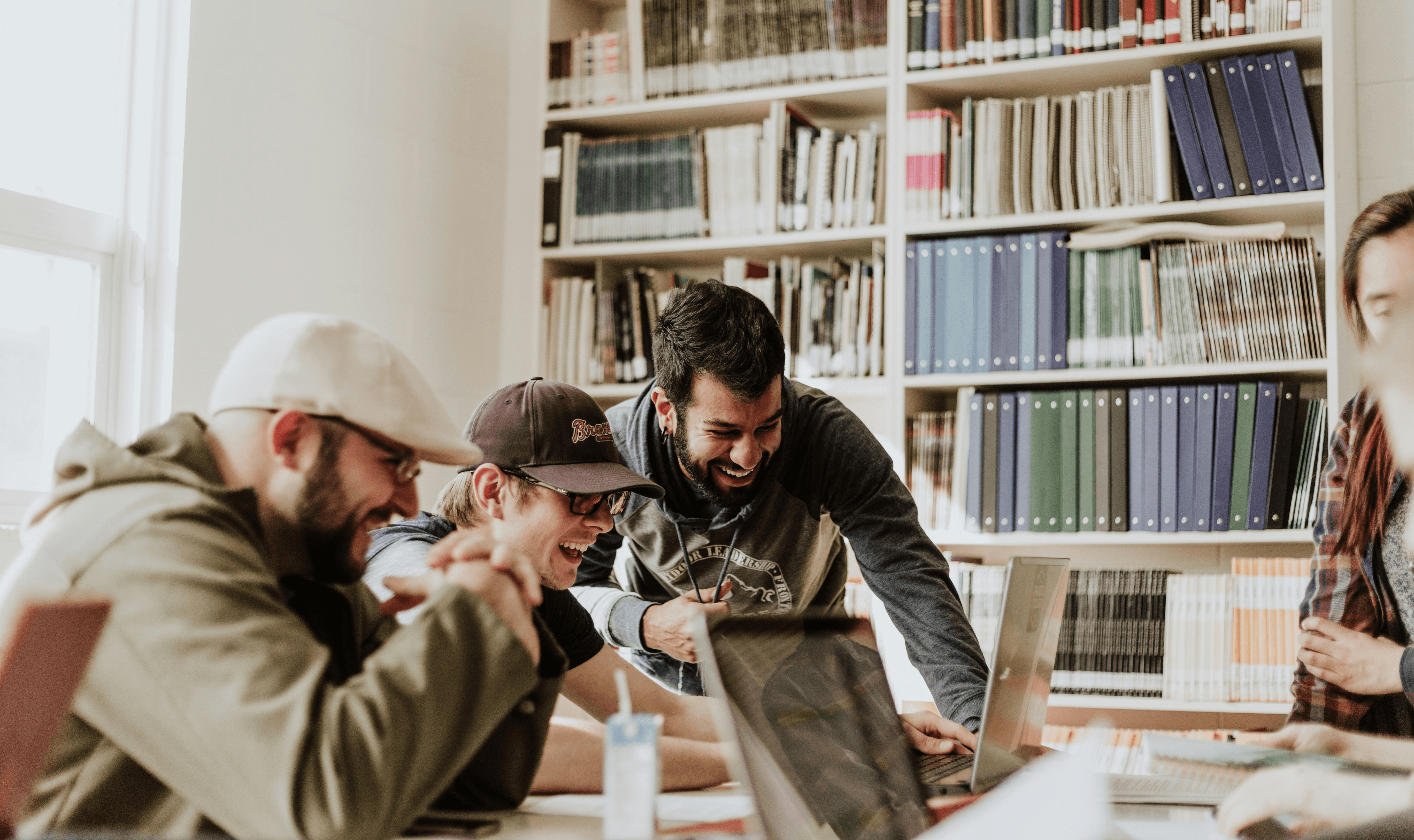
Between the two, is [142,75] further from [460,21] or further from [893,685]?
[893,685]

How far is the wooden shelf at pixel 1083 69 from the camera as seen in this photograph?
9.02 ft

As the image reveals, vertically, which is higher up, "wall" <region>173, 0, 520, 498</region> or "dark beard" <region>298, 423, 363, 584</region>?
"wall" <region>173, 0, 520, 498</region>

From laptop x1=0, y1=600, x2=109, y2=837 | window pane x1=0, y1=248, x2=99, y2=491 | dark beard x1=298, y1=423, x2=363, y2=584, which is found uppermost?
window pane x1=0, y1=248, x2=99, y2=491

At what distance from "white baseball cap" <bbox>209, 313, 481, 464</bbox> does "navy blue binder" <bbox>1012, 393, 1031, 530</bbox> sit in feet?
6.53

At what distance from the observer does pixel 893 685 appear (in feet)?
9.52

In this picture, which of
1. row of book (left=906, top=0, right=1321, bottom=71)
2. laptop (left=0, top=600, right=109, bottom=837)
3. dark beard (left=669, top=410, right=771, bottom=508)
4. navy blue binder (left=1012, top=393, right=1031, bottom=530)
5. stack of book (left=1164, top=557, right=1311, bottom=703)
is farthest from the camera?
navy blue binder (left=1012, top=393, right=1031, bottom=530)

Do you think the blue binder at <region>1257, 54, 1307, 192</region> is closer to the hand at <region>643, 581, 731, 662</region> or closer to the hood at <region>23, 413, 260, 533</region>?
the hand at <region>643, 581, 731, 662</region>

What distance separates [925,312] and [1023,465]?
0.44 metres

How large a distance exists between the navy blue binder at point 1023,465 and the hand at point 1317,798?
5.64 feet

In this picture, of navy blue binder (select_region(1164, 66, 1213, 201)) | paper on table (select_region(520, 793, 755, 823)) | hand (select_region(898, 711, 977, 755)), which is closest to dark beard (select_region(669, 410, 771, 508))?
hand (select_region(898, 711, 977, 755))

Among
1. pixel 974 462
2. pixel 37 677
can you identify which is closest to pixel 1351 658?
pixel 974 462

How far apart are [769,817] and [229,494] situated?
0.53m

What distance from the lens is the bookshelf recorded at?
2688 mm

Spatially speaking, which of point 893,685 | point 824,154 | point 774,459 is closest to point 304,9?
point 824,154
